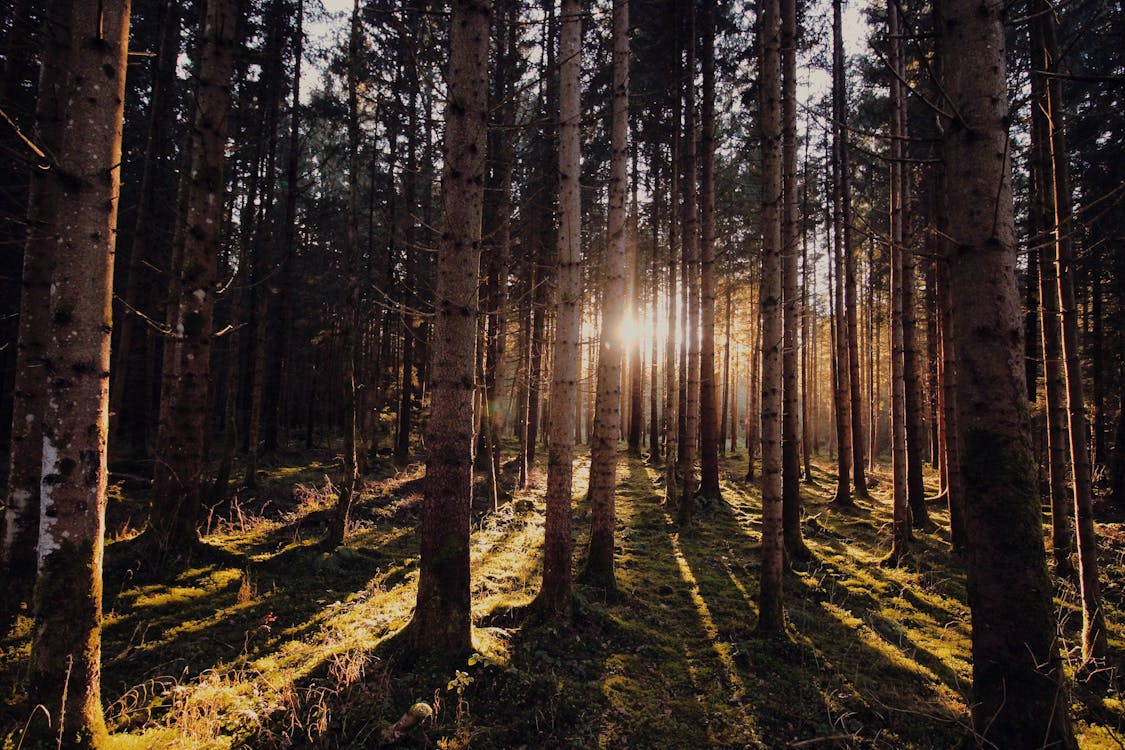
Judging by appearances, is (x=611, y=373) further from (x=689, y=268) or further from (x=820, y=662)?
(x=689, y=268)

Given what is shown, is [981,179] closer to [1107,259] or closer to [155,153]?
[155,153]

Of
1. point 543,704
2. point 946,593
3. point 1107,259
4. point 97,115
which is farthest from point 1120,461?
point 97,115

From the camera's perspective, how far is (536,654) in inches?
208

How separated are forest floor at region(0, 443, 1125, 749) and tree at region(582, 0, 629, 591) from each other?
29.1 inches

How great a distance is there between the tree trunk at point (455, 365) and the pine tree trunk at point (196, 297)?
4.46 meters

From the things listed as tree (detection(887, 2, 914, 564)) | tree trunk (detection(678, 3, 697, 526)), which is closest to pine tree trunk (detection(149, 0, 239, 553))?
tree trunk (detection(678, 3, 697, 526))

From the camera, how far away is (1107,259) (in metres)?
15.1

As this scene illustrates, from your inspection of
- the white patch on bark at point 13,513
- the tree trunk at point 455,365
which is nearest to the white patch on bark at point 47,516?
the tree trunk at point 455,365

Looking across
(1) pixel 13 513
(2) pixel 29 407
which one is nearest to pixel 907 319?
(2) pixel 29 407

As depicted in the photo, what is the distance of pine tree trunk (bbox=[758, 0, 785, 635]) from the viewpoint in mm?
5910

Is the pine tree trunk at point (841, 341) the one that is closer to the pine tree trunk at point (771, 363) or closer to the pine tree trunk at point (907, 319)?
the pine tree trunk at point (907, 319)

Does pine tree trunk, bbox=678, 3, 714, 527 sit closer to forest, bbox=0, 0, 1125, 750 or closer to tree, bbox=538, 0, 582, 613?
forest, bbox=0, 0, 1125, 750

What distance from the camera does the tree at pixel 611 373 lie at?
764cm

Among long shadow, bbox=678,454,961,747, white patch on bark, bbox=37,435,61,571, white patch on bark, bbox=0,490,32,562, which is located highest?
white patch on bark, bbox=37,435,61,571
